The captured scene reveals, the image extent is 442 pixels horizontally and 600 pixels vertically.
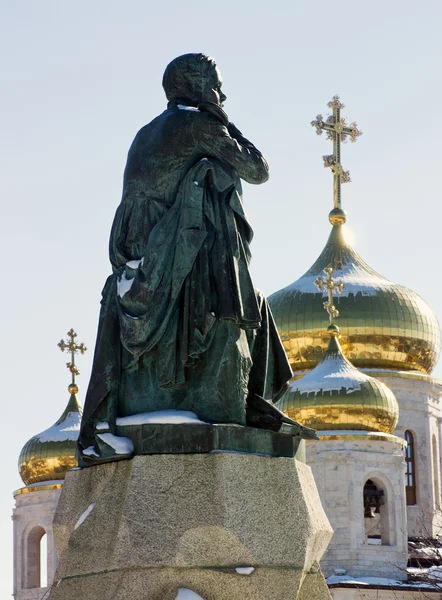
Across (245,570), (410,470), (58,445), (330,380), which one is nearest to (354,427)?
(330,380)

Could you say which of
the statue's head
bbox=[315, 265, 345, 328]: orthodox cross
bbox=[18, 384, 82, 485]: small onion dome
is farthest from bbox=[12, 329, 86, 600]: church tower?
the statue's head

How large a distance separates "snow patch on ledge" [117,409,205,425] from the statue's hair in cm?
172

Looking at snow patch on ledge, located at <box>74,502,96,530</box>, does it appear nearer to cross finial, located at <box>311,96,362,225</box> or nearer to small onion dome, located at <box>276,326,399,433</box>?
small onion dome, located at <box>276,326,399,433</box>

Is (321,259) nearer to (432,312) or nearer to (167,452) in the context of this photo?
(432,312)

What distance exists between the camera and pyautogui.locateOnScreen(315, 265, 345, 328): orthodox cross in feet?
141

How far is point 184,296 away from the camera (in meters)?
8.98

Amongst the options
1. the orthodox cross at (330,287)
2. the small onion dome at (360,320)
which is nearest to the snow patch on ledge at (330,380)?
the orthodox cross at (330,287)

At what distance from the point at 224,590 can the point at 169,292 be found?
4.79 feet

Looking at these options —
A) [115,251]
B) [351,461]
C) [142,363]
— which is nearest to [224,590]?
[142,363]

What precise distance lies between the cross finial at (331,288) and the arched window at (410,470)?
159 inches

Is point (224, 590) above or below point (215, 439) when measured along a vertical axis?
below

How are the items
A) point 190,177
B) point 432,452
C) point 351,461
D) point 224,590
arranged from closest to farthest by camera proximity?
point 224,590
point 190,177
point 351,461
point 432,452

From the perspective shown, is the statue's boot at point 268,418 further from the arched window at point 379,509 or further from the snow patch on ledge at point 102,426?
the arched window at point 379,509

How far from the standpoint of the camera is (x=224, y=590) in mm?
8492
